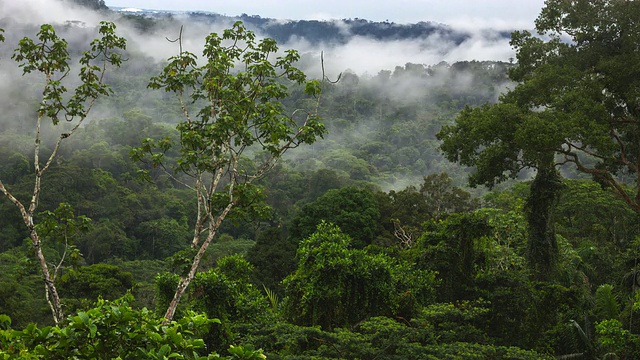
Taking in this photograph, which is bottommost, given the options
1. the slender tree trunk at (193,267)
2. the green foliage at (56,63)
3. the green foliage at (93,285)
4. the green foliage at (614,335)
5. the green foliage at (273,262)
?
the green foliage at (273,262)

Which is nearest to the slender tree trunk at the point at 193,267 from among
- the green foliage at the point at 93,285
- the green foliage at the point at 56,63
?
the green foliage at the point at 56,63

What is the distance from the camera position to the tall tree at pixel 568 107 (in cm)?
912

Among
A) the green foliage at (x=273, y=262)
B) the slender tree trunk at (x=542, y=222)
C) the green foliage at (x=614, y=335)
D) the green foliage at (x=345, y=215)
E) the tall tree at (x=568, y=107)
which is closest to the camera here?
the green foliage at (x=614, y=335)

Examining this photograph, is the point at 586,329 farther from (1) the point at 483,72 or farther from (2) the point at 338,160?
(1) the point at 483,72

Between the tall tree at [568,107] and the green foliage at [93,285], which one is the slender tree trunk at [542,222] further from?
the green foliage at [93,285]

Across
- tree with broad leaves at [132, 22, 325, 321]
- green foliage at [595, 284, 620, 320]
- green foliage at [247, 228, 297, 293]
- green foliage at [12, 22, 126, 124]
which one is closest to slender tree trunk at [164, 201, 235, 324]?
tree with broad leaves at [132, 22, 325, 321]

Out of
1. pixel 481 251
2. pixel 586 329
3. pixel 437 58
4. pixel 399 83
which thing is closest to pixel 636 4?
pixel 481 251

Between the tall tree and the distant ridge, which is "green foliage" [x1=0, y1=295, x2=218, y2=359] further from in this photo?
the distant ridge

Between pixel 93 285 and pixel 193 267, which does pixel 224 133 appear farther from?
pixel 93 285

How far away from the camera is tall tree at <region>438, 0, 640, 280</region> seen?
9125 millimetres

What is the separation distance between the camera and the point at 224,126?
5.83m

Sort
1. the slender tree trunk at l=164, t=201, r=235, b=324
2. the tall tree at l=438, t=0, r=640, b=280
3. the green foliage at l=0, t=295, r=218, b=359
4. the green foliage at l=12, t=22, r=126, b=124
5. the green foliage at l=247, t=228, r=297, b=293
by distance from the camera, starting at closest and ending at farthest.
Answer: the green foliage at l=0, t=295, r=218, b=359
the slender tree trunk at l=164, t=201, r=235, b=324
the green foliage at l=12, t=22, r=126, b=124
the tall tree at l=438, t=0, r=640, b=280
the green foliage at l=247, t=228, r=297, b=293

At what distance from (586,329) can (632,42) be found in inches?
229

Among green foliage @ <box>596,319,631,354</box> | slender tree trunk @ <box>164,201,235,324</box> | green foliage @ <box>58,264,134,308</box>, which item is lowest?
green foliage @ <box>58,264,134,308</box>
